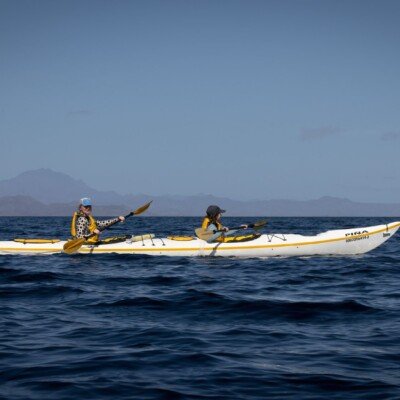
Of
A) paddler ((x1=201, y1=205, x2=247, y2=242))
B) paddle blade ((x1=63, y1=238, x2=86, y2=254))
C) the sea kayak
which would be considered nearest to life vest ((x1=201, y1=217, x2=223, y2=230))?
paddler ((x1=201, y1=205, x2=247, y2=242))

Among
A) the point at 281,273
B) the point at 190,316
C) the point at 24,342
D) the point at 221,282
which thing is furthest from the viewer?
the point at 281,273

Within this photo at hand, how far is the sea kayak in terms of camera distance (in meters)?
17.1

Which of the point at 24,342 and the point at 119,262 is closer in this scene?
the point at 24,342

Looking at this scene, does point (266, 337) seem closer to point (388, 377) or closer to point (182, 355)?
point (182, 355)

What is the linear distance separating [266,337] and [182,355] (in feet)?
4.47

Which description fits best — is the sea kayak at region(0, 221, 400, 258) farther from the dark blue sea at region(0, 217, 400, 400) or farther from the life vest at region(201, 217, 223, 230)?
the dark blue sea at region(0, 217, 400, 400)

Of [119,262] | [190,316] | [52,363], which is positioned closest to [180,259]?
[119,262]

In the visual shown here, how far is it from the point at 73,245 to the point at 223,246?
4478 millimetres

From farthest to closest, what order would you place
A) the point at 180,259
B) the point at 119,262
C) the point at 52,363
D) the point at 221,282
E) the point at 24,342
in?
1. the point at 180,259
2. the point at 119,262
3. the point at 221,282
4. the point at 24,342
5. the point at 52,363

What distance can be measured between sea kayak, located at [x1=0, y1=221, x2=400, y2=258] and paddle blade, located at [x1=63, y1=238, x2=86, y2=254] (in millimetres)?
484

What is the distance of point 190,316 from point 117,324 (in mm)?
1231

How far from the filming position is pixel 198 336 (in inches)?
281

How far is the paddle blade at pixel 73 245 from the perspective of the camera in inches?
→ 652

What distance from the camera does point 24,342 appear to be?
680 centimetres
